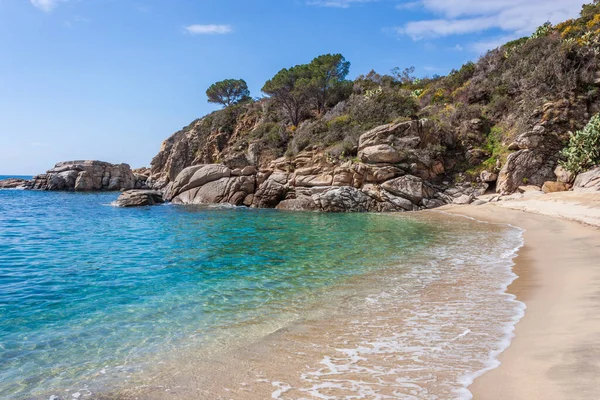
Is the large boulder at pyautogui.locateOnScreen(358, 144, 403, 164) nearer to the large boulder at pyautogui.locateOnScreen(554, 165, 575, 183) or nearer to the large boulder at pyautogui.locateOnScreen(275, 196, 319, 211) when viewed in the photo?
the large boulder at pyautogui.locateOnScreen(275, 196, 319, 211)

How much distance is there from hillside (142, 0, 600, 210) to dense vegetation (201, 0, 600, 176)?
105 mm

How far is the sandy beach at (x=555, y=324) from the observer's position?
13.5ft

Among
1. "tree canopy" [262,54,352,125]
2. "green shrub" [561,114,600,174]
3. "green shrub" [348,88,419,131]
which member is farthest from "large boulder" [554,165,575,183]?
"tree canopy" [262,54,352,125]

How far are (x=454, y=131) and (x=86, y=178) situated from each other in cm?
5709

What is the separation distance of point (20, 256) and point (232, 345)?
35.4ft

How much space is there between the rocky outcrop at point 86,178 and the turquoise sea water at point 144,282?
4440 cm

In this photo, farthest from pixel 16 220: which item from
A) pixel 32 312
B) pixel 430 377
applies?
pixel 430 377

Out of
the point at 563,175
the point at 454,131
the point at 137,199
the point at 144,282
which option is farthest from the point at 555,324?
the point at 137,199

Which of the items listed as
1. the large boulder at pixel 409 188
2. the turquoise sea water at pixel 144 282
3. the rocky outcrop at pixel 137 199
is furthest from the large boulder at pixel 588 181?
the rocky outcrop at pixel 137 199

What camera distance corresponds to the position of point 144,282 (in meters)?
9.84

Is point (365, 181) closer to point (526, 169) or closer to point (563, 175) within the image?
point (526, 169)

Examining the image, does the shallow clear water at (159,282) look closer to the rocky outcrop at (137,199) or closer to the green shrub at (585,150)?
the green shrub at (585,150)

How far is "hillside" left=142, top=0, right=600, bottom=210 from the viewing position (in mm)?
28297

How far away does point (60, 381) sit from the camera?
5.01 metres
